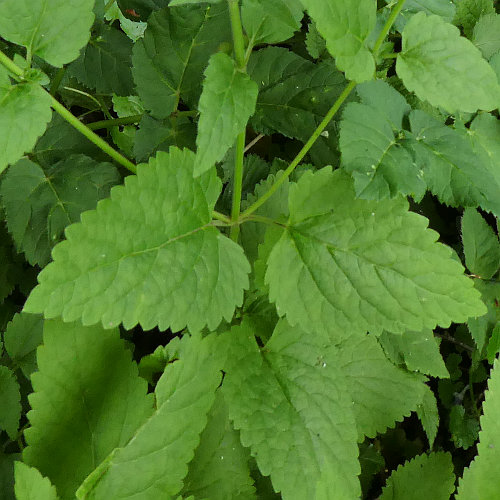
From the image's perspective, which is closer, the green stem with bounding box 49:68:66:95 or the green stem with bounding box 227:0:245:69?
the green stem with bounding box 227:0:245:69

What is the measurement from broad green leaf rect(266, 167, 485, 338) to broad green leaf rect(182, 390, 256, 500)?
29cm

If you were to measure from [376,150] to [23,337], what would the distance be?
871 mm

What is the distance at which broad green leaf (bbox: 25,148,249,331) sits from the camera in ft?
2.57

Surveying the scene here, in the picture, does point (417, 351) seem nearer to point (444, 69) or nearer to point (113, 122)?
point (444, 69)

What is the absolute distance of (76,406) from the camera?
2.99 feet

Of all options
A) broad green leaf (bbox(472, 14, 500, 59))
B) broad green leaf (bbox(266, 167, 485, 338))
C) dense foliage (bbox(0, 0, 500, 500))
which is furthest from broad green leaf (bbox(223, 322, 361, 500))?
broad green leaf (bbox(472, 14, 500, 59))

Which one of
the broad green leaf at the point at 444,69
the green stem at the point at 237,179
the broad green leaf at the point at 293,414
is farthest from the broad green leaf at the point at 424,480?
the broad green leaf at the point at 444,69

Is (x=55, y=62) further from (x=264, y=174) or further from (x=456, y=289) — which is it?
(x=456, y=289)

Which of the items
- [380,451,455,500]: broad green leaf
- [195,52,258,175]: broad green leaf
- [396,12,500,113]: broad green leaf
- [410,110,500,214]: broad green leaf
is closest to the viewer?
[195,52,258,175]: broad green leaf

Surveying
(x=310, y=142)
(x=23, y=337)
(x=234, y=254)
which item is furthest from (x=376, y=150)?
(x=23, y=337)

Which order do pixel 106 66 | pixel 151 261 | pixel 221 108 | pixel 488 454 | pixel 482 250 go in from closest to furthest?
pixel 221 108 < pixel 151 261 < pixel 488 454 < pixel 106 66 < pixel 482 250

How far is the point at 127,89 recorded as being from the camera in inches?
51.8

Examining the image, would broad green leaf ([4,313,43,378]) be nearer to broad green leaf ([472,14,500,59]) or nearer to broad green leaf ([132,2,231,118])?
broad green leaf ([132,2,231,118])

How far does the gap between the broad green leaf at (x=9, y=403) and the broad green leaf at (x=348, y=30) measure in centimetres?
90
